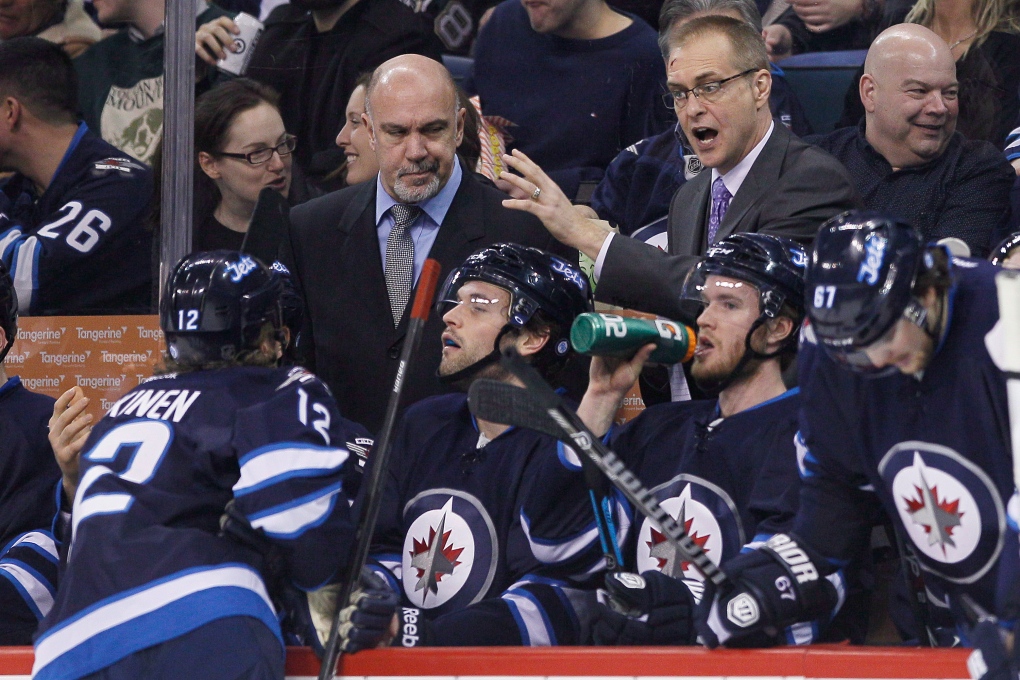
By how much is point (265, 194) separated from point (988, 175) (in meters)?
2.10

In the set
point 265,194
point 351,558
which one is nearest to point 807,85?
point 265,194

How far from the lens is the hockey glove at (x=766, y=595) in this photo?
93.0 inches

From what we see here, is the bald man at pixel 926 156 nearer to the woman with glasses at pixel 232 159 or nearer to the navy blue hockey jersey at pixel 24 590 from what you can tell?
the woman with glasses at pixel 232 159

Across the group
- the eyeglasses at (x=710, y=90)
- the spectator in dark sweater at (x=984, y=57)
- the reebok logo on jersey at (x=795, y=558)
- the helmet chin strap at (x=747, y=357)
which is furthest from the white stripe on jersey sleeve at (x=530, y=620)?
the spectator in dark sweater at (x=984, y=57)

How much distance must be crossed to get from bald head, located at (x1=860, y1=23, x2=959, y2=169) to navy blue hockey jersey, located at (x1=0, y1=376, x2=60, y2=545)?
8.08 ft

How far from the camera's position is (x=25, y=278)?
4078 mm

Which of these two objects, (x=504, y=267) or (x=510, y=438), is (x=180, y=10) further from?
(x=510, y=438)

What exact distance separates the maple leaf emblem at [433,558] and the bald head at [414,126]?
1044 millimetres

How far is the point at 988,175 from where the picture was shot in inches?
144

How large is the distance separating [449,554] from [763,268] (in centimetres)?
97

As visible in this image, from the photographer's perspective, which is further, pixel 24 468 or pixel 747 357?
pixel 24 468

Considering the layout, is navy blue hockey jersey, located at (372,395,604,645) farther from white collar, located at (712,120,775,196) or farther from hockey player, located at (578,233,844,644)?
white collar, located at (712,120,775,196)

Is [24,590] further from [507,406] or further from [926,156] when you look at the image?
[926,156]

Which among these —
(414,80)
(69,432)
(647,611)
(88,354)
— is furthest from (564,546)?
(88,354)
